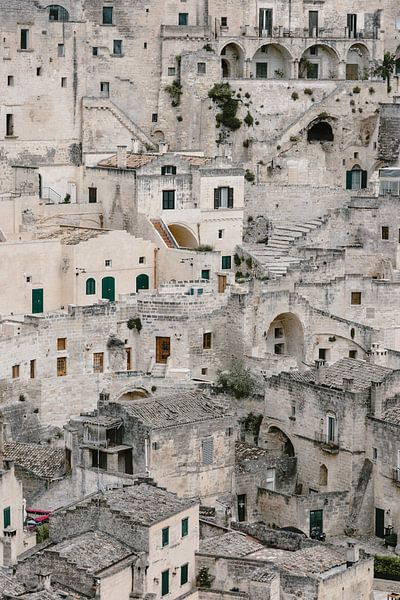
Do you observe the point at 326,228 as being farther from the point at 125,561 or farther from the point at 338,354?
the point at 125,561

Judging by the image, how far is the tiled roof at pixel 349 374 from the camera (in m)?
67.1

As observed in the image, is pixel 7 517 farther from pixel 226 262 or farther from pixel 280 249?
pixel 280 249

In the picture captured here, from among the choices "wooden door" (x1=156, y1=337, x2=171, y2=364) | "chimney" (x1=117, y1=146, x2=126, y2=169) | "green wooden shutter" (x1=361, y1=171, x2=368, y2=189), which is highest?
"chimney" (x1=117, y1=146, x2=126, y2=169)

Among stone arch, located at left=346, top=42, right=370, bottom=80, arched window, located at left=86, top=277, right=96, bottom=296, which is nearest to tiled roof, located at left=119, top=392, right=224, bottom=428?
arched window, located at left=86, top=277, right=96, bottom=296

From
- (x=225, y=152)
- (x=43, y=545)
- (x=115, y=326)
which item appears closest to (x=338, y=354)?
(x=115, y=326)

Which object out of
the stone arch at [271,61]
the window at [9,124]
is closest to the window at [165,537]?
the window at [9,124]

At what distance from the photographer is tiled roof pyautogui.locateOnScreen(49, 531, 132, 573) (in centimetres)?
5338

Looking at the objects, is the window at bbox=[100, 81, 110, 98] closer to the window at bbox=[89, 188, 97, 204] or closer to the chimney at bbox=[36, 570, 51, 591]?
the window at bbox=[89, 188, 97, 204]

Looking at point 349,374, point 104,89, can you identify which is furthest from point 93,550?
point 104,89

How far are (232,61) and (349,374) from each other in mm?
29534

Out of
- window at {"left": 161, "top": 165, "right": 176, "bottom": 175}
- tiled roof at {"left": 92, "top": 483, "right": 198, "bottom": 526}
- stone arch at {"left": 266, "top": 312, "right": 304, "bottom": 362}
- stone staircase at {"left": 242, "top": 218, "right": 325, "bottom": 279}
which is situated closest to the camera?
tiled roof at {"left": 92, "top": 483, "right": 198, "bottom": 526}

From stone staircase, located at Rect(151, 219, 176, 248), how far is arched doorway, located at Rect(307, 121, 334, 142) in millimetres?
14232

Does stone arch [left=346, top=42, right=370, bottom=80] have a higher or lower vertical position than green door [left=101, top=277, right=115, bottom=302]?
higher

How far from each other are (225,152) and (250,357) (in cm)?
1843
